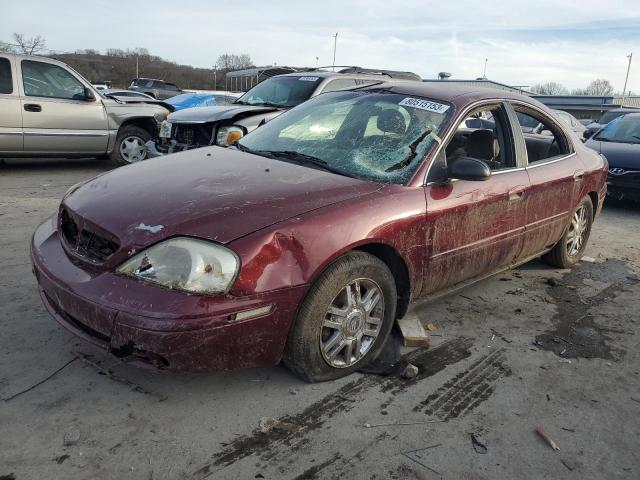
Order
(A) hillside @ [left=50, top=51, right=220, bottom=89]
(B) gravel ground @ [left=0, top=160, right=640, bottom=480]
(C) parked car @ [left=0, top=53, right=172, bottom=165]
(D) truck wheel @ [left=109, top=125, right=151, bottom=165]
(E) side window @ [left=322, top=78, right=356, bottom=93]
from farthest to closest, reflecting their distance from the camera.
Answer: (A) hillside @ [left=50, top=51, right=220, bottom=89]
(D) truck wheel @ [left=109, top=125, right=151, bottom=165]
(E) side window @ [left=322, top=78, right=356, bottom=93]
(C) parked car @ [left=0, top=53, right=172, bottom=165]
(B) gravel ground @ [left=0, top=160, right=640, bottom=480]

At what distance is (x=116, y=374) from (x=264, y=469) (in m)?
1.04

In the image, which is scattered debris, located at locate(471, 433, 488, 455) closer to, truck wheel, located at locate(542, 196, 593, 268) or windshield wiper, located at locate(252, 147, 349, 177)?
windshield wiper, located at locate(252, 147, 349, 177)

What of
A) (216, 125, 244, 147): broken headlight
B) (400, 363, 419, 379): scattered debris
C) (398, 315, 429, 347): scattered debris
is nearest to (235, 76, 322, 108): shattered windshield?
(216, 125, 244, 147): broken headlight

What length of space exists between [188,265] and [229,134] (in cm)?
476

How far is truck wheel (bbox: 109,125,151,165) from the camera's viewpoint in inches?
346

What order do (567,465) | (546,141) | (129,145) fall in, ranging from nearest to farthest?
(567,465), (546,141), (129,145)

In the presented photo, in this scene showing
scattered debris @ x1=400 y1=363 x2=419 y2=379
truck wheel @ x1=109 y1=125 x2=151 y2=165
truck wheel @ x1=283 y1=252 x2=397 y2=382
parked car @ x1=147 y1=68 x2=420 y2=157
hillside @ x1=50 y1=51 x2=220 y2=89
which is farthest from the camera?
hillside @ x1=50 y1=51 x2=220 y2=89

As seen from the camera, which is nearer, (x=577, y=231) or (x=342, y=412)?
(x=342, y=412)

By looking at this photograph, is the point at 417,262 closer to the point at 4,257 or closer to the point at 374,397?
the point at 374,397

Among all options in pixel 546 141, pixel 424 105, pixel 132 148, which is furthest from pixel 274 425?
pixel 132 148

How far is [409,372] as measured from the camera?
9.82 ft

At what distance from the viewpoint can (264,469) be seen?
2.20 meters

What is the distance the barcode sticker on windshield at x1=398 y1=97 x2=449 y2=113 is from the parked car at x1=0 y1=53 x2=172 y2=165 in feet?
20.4

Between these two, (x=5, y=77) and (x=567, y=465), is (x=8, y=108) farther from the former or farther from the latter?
(x=567, y=465)
